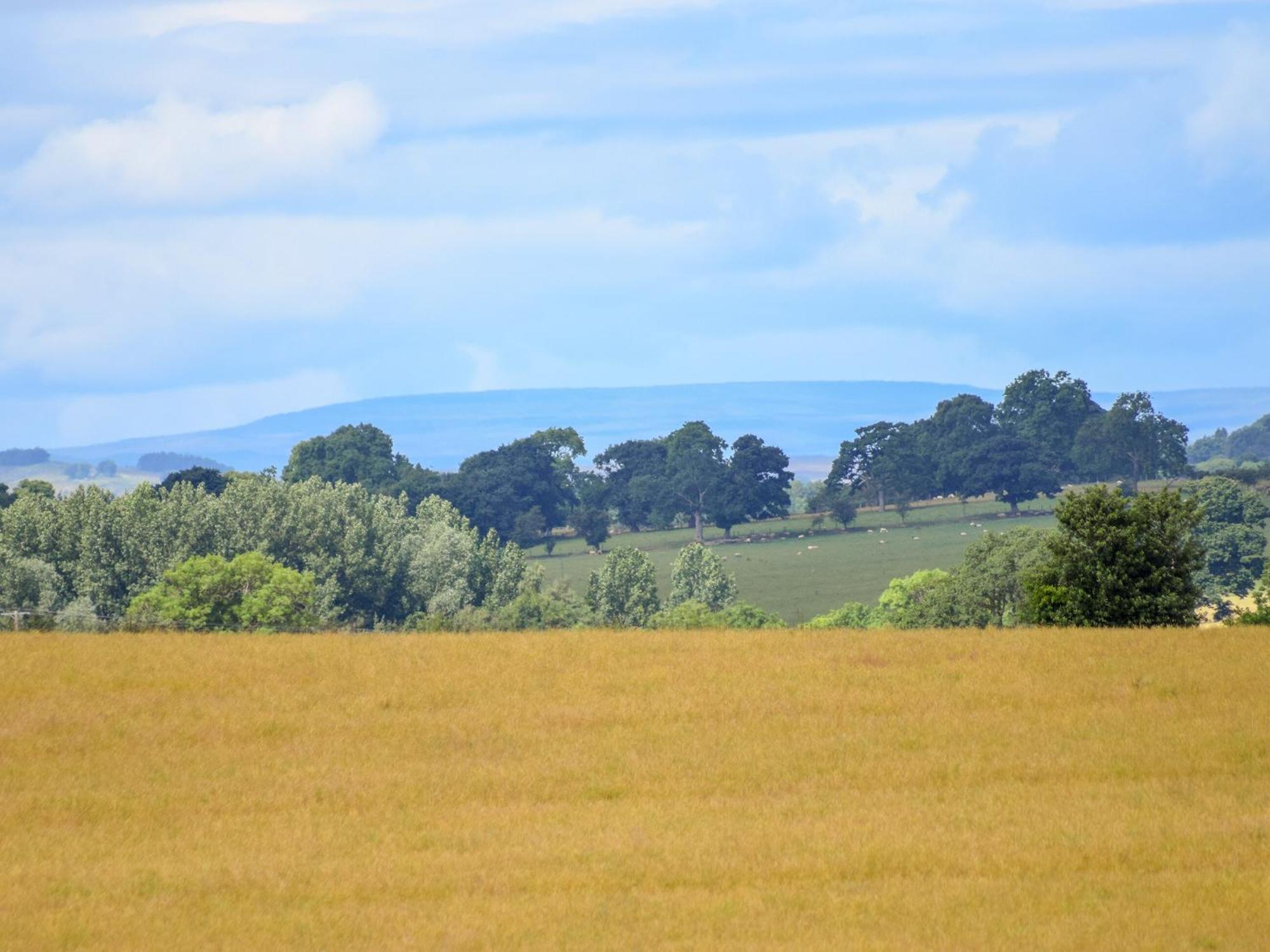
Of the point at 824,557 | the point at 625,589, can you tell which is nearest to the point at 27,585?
the point at 625,589

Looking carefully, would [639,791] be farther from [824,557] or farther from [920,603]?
[824,557]

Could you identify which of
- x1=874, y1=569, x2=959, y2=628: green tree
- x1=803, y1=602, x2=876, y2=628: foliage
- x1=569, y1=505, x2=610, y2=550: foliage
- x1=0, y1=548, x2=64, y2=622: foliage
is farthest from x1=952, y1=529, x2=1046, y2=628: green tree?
x1=569, y1=505, x2=610, y2=550: foliage

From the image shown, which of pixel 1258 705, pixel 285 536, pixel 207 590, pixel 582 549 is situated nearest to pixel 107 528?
pixel 285 536

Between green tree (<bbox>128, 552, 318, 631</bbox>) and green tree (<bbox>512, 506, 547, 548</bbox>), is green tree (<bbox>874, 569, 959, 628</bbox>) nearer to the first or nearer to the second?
green tree (<bbox>128, 552, 318, 631</bbox>)

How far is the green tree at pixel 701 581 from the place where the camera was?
13650 centimetres

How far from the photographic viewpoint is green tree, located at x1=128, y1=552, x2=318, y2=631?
87125 millimetres

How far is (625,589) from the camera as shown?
131500 mm

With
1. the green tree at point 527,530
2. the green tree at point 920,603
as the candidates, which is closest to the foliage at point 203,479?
the green tree at point 527,530

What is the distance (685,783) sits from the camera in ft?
73.2

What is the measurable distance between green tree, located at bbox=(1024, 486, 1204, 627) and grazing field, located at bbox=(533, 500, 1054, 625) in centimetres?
8988

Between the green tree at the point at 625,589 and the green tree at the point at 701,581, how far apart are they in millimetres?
3337

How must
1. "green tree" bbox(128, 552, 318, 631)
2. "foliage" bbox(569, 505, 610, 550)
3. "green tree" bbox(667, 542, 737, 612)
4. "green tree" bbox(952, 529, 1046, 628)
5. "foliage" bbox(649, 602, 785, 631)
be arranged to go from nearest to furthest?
"green tree" bbox(952, 529, 1046, 628)
"green tree" bbox(128, 552, 318, 631)
"foliage" bbox(649, 602, 785, 631)
"green tree" bbox(667, 542, 737, 612)
"foliage" bbox(569, 505, 610, 550)

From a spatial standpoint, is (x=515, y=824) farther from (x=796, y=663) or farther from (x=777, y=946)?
(x=796, y=663)

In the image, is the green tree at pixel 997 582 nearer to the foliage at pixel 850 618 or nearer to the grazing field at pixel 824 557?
the foliage at pixel 850 618
